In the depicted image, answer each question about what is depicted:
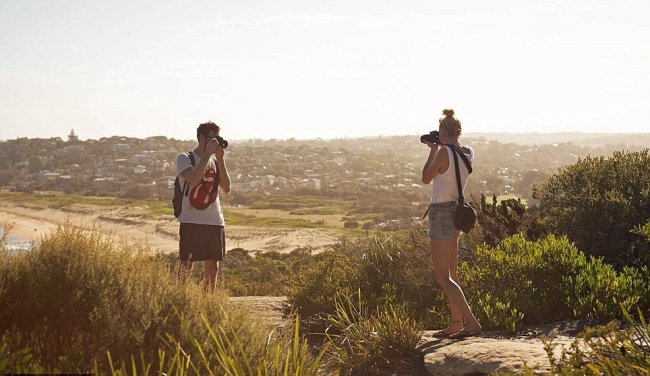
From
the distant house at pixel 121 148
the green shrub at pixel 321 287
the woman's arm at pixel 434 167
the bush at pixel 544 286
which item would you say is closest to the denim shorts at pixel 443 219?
the woman's arm at pixel 434 167

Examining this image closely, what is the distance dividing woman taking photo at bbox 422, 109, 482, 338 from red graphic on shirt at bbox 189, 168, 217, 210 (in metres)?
1.92

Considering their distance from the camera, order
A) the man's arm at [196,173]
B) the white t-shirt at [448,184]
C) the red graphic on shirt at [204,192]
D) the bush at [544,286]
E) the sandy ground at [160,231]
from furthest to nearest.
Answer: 1. the sandy ground at [160,231]
2. the bush at [544,286]
3. the red graphic on shirt at [204,192]
4. the man's arm at [196,173]
5. the white t-shirt at [448,184]

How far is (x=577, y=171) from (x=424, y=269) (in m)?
3.62

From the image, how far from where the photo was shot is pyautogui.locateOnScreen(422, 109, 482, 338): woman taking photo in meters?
6.16

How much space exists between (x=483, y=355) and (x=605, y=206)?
5.14 meters

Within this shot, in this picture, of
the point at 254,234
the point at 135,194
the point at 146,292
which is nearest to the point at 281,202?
the point at 135,194

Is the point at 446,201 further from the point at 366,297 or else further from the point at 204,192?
the point at 366,297

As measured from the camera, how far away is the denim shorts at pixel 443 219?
20.3ft

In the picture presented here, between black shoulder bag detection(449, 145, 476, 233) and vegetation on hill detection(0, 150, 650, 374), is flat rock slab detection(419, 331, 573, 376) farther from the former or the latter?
black shoulder bag detection(449, 145, 476, 233)

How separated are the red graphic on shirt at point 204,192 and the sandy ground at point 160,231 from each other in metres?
35.1

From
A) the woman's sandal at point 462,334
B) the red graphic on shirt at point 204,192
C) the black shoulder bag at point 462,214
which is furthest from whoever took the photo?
the red graphic on shirt at point 204,192

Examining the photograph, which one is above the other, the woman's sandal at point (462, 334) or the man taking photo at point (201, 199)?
the man taking photo at point (201, 199)

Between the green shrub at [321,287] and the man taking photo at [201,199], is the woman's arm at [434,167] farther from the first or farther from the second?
the green shrub at [321,287]

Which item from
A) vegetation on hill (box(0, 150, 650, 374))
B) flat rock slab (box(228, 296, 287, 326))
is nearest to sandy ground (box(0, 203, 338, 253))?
flat rock slab (box(228, 296, 287, 326))
